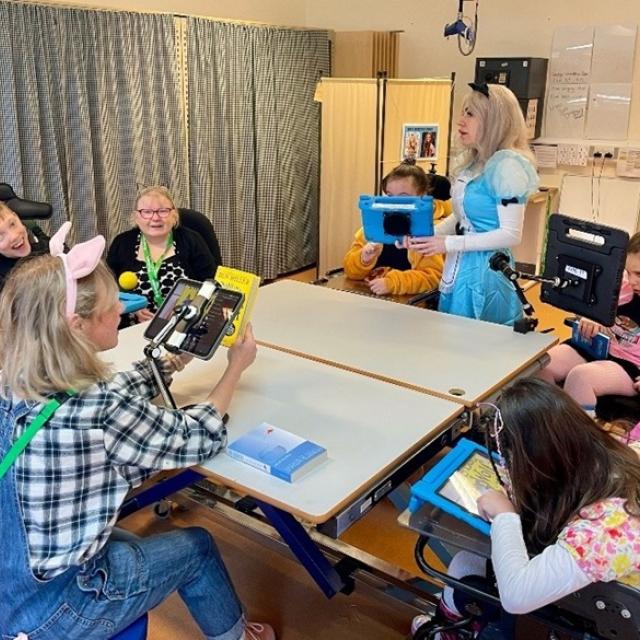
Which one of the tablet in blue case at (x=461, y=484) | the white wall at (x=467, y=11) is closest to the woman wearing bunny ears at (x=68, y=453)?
the tablet in blue case at (x=461, y=484)

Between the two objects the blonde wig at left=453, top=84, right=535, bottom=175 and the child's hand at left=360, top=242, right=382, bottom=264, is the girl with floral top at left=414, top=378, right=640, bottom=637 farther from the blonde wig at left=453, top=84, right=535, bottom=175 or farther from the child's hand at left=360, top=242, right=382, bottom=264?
the child's hand at left=360, top=242, right=382, bottom=264

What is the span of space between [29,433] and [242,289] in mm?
637

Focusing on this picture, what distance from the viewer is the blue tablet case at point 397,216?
2.39 metres

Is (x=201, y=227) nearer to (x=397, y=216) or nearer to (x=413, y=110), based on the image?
(x=397, y=216)

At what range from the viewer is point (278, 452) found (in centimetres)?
148

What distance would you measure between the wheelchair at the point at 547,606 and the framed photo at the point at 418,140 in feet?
12.0

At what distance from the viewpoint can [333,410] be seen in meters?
1.72

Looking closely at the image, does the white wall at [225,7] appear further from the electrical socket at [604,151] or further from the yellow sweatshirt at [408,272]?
the electrical socket at [604,151]

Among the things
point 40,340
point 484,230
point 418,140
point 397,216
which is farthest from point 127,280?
point 418,140

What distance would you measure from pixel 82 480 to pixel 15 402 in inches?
7.9

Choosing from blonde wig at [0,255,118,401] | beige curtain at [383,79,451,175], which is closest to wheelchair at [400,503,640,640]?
blonde wig at [0,255,118,401]

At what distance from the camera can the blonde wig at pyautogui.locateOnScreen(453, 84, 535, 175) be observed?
94.2 inches

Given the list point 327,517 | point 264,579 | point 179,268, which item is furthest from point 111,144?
point 327,517

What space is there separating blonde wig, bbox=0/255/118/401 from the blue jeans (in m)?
0.37
